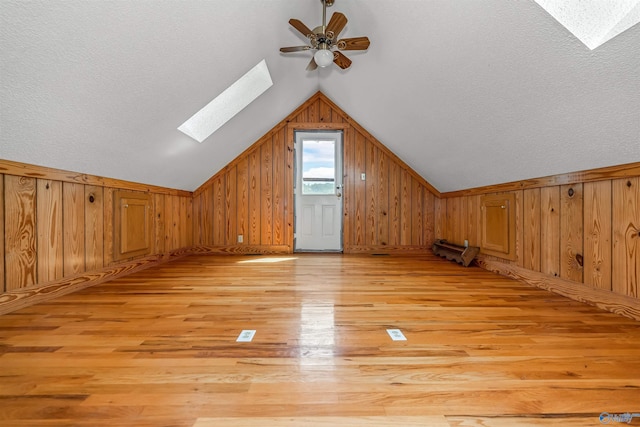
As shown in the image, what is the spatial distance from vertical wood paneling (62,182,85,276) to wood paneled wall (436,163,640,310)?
3.79 metres

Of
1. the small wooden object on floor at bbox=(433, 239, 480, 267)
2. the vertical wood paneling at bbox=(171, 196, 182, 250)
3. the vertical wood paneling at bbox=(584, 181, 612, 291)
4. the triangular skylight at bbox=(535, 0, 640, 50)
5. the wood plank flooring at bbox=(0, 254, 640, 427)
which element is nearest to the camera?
the wood plank flooring at bbox=(0, 254, 640, 427)

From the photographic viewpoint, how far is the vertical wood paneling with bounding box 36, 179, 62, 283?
183cm

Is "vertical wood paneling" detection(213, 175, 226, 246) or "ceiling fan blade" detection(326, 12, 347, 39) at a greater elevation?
"ceiling fan blade" detection(326, 12, 347, 39)

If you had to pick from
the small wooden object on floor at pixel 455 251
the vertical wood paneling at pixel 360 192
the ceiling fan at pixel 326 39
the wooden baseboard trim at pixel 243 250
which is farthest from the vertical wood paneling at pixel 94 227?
the small wooden object on floor at pixel 455 251

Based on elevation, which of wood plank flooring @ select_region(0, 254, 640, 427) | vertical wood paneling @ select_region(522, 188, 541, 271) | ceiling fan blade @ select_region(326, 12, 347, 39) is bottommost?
wood plank flooring @ select_region(0, 254, 640, 427)

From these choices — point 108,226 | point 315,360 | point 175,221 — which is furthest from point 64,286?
point 315,360

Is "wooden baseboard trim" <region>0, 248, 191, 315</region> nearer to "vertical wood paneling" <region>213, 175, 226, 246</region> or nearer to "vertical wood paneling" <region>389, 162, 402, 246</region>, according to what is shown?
"vertical wood paneling" <region>213, 175, 226, 246</region>

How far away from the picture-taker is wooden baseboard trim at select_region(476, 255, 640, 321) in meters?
1.60

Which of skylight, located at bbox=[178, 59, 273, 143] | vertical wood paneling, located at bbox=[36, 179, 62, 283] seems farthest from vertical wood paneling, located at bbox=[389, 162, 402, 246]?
vertical wood paneling, located at bbox=[36, 179, 62, 283]

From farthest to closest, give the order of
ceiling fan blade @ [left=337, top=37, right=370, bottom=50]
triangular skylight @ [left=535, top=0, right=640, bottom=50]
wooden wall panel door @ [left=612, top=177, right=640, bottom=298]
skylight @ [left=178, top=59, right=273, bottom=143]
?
skylight @ [left=178, top=59, right=273, bottom=143] < ceiling fan blade @ [left=337, top=37, right=370, bottom=50] < wooden wall panel door @ [left=612, top=177, right=640, bottom=298] < triangular skylight @ [left=535, top=0, right=640, bottom=50]

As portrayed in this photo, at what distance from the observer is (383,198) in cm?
407

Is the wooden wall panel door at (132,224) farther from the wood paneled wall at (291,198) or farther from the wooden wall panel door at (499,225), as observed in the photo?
the wooden wall panel door at (499,225)

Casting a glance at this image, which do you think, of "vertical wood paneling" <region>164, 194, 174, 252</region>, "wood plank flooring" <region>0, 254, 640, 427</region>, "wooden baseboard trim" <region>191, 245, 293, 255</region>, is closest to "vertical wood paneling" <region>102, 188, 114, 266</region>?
"wood plank flooring" <region>0, 254, 640, 427</region>

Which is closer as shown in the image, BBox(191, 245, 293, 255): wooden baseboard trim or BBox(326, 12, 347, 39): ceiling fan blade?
BBox(326, 12, 347, 39): ceiling fan blade
